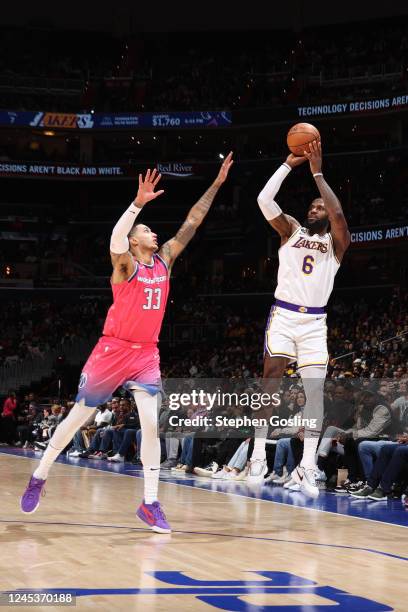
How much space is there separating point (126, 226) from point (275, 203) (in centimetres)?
150

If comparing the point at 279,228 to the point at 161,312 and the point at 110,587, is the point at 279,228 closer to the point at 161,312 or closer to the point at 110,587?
the point at 161,312

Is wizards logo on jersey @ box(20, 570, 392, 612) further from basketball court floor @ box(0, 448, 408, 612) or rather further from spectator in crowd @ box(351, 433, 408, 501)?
spectator in crowd @ box(351, 433, 408, 501)

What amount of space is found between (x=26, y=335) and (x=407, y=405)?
74.5ft

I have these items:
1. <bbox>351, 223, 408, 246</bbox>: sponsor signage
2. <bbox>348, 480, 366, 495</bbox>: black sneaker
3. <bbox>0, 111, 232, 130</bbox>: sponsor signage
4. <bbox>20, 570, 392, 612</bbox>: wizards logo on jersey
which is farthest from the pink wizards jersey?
<bbox>0, 111, 232, 130</bbox>: sponsor signage

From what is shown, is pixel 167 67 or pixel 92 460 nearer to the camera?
pixel 92 460

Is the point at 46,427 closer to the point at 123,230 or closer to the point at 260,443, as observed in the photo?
the point at 260,443

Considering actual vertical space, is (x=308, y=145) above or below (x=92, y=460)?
above

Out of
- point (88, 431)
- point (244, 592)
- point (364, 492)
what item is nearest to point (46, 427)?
point (88, 431)

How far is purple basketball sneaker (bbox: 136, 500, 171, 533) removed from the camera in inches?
288

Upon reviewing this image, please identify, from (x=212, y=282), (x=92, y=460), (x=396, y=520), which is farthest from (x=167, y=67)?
(x=396, y=520)

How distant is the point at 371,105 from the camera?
31.1 metres

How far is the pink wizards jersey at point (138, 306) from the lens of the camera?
733cm

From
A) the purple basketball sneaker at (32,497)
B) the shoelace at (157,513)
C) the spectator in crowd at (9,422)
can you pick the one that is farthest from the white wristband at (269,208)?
the spectator in crowd at (9,422)

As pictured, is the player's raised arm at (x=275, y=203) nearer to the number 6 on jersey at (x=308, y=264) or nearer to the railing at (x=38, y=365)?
the number 6 on jersey at (x=308, y=264)
